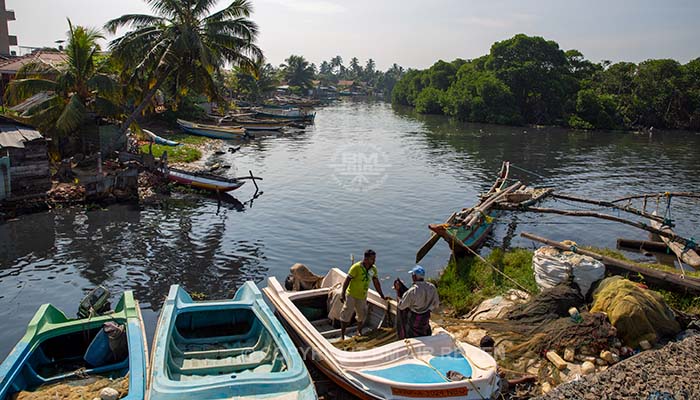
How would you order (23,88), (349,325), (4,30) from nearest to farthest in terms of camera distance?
1. (349,325)
2. (23,88)
3. (4,30)

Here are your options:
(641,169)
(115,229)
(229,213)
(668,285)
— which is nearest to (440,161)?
(641,169)

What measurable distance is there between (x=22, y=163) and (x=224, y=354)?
16.1 meters

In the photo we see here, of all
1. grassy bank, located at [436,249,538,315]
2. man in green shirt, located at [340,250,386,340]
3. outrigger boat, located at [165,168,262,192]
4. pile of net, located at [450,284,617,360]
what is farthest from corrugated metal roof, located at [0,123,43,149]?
pile of net, located at [450,284,617,360]

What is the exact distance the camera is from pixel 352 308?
1064 cm

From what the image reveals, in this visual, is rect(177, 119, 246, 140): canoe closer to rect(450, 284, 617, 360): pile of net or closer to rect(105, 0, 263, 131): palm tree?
rect(105, 0, 263, 131): palm tree

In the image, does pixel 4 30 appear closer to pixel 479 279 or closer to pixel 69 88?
pixel 69 88

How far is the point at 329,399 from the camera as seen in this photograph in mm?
9477

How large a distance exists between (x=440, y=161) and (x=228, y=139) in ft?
67.5

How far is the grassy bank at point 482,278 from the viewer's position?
1380cm

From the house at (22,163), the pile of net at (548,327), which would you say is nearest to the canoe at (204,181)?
the house at (22,163)

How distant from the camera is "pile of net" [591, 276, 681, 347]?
10133mm

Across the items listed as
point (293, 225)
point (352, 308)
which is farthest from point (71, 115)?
point (352, 308)

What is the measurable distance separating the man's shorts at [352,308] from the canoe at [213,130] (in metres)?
39.9

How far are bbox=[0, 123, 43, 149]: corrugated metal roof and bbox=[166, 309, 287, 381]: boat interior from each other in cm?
1386
